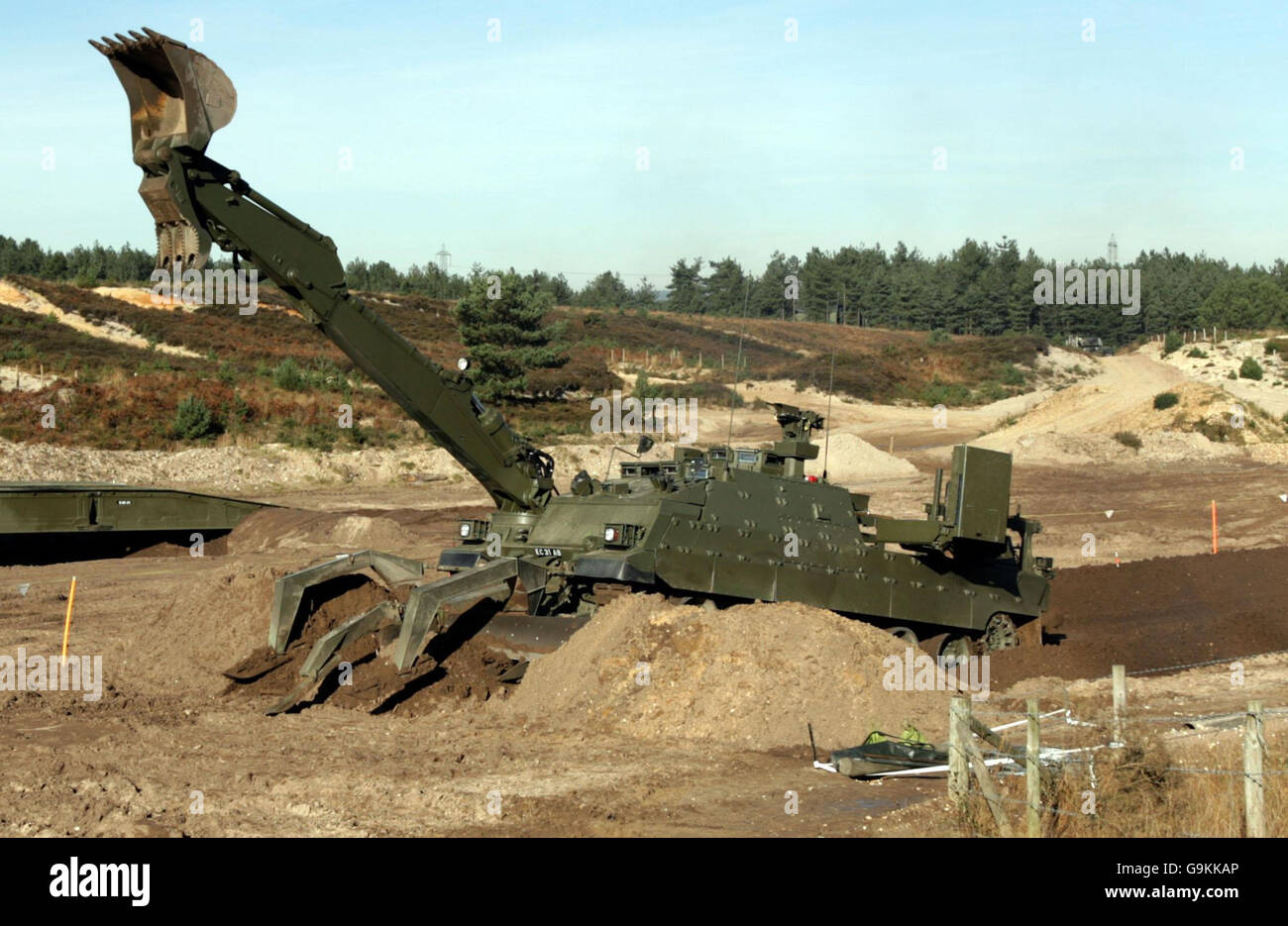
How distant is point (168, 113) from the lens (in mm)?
13016

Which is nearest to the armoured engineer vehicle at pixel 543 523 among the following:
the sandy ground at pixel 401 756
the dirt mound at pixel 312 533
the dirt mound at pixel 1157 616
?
the sandy ground at pixel 401 756

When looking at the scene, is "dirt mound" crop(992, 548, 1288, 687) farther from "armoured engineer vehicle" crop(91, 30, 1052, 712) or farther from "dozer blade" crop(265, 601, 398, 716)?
"dozer blade" crop(265, 601, 398, 716)

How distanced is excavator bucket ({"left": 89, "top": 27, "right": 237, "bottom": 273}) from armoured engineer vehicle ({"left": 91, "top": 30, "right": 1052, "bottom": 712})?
17mm

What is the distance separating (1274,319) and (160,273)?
311 feet

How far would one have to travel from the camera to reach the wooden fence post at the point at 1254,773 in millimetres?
8398

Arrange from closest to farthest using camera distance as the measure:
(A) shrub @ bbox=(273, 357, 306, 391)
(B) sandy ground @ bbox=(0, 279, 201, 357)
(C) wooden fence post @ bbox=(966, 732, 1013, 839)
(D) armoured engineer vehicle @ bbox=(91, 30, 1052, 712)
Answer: (C) wooden fence post @ bbox=(966, 732, 1013, 839) → (D) armoured engineer vehicle @ bbox=(91, 30, 1052, 712) → (A) shrub @ bbox=(273, 357, 306, 391) → (B) sandy ground @ bbox=(0, 279, 201, 357)

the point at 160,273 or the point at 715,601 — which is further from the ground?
the point at 160,273

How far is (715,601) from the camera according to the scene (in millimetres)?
15320

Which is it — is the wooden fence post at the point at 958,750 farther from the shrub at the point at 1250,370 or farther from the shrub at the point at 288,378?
the shrub at the point at 1250,370

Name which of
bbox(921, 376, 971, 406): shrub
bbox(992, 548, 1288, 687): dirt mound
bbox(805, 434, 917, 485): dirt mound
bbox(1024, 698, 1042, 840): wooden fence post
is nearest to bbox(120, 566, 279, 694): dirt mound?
bbox(992, 548, 1288, 687): dirt mound

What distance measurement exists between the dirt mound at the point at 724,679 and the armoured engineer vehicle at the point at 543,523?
0.83m

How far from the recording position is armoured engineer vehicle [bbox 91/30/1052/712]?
1309 centimetres

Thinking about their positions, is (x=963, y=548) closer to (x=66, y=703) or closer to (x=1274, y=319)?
(x=66, y=703)
